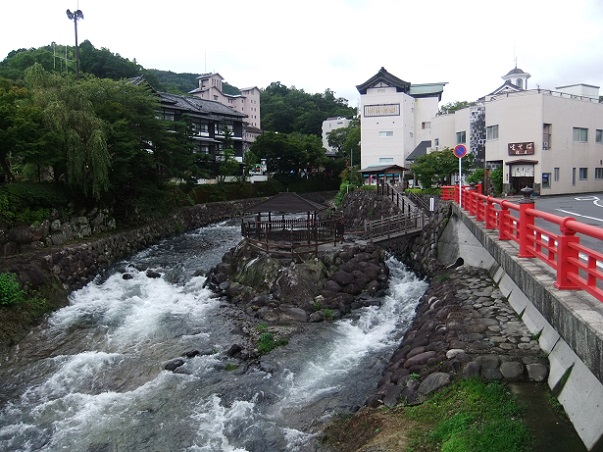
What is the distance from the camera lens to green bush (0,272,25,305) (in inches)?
603

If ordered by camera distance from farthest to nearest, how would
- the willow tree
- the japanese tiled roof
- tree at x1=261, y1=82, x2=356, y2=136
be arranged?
1. tree at x1=261, y1=82, x2=356, y2=136
2. the willow tree
3. the japanese tiled roof

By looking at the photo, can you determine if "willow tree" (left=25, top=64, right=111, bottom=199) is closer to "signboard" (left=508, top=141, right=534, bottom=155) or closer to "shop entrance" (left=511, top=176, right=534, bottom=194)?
"signboard" (left=508, top=141, right=534, bottom=155)

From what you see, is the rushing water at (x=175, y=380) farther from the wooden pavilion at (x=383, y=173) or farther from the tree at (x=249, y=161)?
the tree at (x=249, y=161)

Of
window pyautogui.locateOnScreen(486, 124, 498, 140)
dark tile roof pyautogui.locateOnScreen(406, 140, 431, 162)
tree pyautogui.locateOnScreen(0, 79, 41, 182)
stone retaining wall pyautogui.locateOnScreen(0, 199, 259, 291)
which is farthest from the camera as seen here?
dark tile roof pyautogui.locateOnScreen(406, 140, 431, 162)

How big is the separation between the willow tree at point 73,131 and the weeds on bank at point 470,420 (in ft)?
70.4

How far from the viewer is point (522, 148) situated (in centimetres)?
3384

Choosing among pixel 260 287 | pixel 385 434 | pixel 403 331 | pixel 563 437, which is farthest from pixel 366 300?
pixel 563 437

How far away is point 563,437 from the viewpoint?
20.4 ft

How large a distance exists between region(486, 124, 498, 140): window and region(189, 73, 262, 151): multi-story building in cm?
5210

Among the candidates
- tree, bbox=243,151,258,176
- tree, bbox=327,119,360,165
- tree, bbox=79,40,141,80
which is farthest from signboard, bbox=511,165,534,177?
tree, bbox=79,40,141,80

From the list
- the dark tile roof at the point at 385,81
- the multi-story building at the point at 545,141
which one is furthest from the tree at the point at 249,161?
the multi-story building at the point at 545,141

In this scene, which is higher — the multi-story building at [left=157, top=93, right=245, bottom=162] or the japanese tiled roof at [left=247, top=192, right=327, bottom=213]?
the multi-story building at [left=157, top=93, right=245, bottom=162]

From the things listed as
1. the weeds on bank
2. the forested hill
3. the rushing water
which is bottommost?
the rushing water

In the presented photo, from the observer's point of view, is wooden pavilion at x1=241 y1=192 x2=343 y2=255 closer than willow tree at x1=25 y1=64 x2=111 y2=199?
Yes
